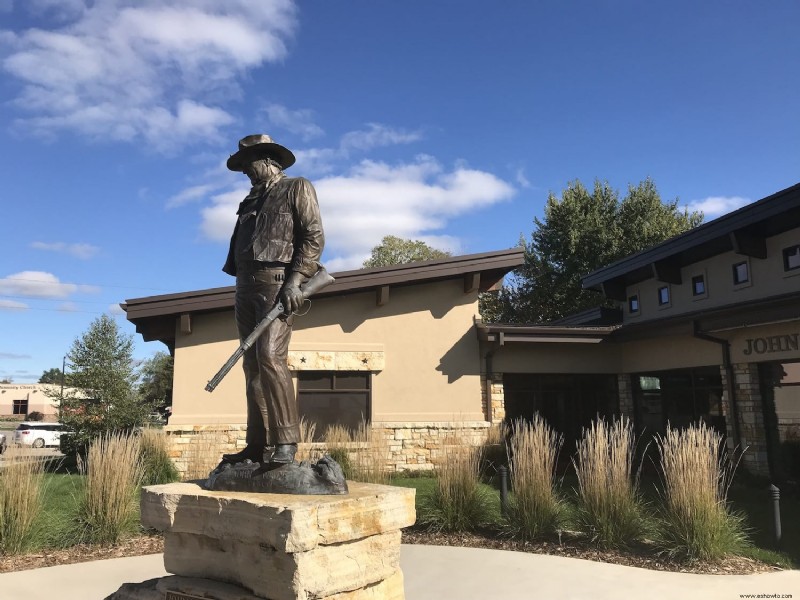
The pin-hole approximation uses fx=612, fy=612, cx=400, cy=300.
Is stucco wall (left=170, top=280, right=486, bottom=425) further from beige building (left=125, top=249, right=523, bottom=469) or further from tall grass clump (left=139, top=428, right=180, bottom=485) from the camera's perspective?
tall grass clump (left=139, top=428, right=180, bottom=485)

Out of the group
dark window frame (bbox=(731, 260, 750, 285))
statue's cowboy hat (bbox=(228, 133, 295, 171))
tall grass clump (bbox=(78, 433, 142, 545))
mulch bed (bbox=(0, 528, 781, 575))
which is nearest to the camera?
statue's cowboy hat (bbox=(228, 133, 295, 171))

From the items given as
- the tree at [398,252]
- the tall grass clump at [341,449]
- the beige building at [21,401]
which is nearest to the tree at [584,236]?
the tree at [398,252]

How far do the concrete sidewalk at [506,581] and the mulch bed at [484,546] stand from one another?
0.24m

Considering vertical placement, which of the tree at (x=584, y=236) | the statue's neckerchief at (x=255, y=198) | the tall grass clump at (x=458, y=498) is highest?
the tree at (x=584, y=236)

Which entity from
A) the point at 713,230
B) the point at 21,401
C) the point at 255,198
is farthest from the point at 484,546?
the point at 21,401

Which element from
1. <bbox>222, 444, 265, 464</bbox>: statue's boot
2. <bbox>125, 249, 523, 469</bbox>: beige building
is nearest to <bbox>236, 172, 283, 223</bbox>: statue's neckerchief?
<bbox>222, 444, 265, 464</bbox>: statue's boot

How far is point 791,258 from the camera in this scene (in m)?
10.9

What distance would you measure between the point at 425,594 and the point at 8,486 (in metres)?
4.37

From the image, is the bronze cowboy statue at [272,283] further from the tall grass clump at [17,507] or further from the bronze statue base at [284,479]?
the tall grass clump at [17,507]

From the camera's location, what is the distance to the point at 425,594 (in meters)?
5.11

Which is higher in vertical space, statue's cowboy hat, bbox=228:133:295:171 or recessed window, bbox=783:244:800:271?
recessed window, bbox=783:244:800:271

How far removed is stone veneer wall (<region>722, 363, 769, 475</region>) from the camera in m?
10.4

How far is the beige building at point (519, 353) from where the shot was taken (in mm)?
10609

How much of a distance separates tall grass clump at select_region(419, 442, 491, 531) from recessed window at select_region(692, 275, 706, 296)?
847cm
